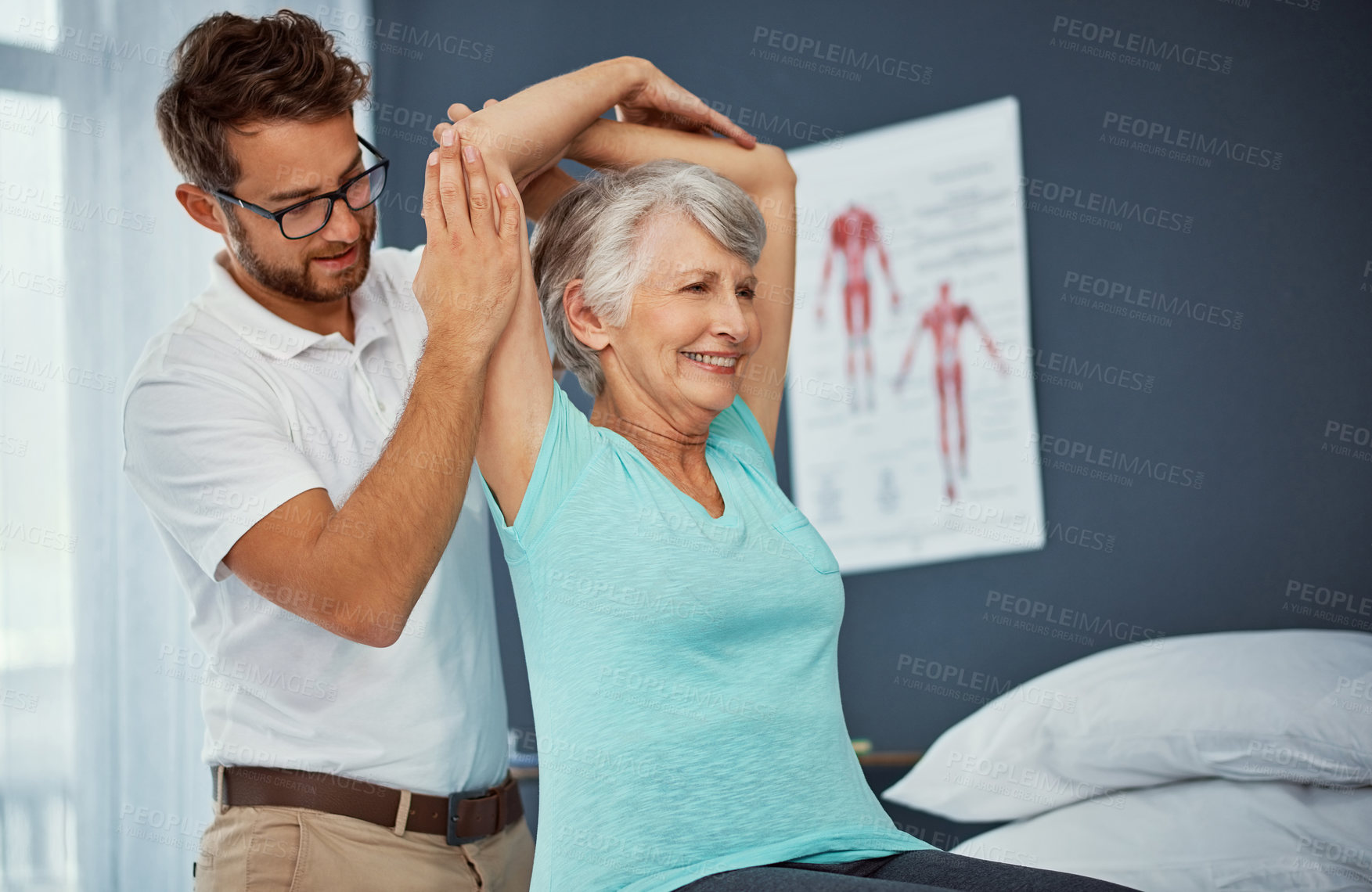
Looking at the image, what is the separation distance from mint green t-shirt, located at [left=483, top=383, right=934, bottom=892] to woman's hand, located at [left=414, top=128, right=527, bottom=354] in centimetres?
14

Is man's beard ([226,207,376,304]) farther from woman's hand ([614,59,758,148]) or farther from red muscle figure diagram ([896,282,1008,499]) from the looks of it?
red muscle figure diagram ([896,282,1008,499])

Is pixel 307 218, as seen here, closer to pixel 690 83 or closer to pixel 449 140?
pixel 449 140

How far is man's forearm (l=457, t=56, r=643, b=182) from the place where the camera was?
1.41 m

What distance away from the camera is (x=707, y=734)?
120 cm

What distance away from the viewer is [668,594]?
1226 mm

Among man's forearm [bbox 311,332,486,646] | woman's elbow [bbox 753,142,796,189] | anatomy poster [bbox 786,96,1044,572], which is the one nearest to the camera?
man's forearm [bbox 311,332,486,646]

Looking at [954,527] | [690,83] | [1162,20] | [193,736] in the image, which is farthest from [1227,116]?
[193,736]

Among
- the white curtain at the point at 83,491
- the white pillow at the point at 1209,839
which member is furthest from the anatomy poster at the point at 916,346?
the white curtain at the point at 83,491

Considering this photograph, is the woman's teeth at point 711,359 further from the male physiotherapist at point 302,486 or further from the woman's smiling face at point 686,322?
the male physiotherapist at point 302,486

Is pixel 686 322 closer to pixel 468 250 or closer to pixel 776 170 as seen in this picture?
pixel 468 250

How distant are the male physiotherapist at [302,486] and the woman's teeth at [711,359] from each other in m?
0.35

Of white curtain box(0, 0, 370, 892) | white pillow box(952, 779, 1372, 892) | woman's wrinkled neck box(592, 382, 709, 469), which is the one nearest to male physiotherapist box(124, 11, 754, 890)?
woman's wrinkled neck box(592, 382, 709, 469)

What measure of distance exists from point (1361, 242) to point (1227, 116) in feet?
1.37

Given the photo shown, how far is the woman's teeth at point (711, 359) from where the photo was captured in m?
1.45
